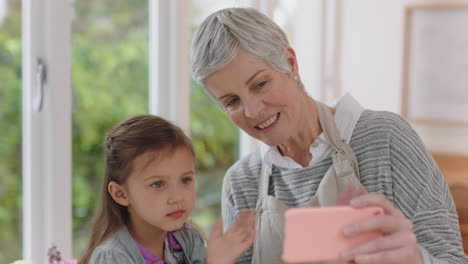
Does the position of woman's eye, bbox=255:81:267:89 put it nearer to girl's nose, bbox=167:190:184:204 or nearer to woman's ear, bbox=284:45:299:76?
woman's ear, bbox=284:45:299:76

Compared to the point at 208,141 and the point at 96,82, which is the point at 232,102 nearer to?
the point at 96,82

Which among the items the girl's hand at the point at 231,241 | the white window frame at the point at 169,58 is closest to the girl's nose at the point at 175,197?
the girl's hand at the point at 231,241

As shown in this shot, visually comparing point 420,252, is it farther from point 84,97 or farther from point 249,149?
point 249,149

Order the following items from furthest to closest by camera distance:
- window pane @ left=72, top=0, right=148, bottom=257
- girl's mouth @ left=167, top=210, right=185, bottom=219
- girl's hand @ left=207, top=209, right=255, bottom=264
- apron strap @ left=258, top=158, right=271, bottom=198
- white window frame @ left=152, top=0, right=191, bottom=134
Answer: white window frame @ left=152, top=0, right=191, bottom=134 → window pane @ left=72, top=0, right=148, bottom=257 → apron strap @ left=258, top=158, right=271, bottom=198 → girl's mouth @ left=167, top=210, right=185, bottom=219 → girl's hand @ left=207, top=209, right=255, bottom=264

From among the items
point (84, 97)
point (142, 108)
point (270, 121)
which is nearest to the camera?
point (270, 121)

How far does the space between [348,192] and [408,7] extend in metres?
2.97

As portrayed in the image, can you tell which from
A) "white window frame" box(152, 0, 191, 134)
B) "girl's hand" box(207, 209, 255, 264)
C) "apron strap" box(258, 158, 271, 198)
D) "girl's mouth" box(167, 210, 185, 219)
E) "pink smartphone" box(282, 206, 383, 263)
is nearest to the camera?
"pink smartphone" box(282, 206, 383, 263)

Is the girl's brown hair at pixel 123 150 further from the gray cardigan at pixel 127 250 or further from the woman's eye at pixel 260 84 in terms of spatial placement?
the woman's eye at pixel 260 84

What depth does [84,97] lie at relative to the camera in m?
2.14

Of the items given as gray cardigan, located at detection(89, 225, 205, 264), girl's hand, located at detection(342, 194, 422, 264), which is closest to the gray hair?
gray cardigan, located at detection(89, 225, 205, 264)

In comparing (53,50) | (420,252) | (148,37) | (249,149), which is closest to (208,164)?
(249,149)

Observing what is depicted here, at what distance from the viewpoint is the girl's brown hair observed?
1.57 metres

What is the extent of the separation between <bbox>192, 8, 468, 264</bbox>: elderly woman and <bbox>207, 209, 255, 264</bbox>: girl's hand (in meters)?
0.24

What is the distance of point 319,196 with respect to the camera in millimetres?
1676
